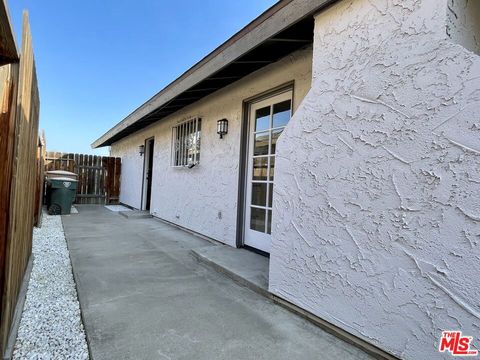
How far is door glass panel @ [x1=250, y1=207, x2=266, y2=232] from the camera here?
4223 mm

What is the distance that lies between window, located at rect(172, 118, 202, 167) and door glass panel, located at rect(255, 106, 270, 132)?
181cm

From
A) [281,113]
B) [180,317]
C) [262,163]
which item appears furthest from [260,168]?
Answer: [180,317]

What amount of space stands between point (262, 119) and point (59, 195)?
685 cm

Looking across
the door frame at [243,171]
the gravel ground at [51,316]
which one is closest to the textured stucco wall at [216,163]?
the door frame at [243,171]

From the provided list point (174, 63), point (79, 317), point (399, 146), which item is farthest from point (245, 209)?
point (174, 63)

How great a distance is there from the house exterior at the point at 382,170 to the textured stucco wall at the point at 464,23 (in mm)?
13

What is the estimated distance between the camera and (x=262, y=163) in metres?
4.31

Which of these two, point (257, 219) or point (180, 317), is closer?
point (180, 317)

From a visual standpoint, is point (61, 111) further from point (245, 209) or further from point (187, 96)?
point (245, 209)

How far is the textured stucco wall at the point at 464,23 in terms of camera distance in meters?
1.74

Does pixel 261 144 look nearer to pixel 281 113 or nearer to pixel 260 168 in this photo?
pixel 260 168

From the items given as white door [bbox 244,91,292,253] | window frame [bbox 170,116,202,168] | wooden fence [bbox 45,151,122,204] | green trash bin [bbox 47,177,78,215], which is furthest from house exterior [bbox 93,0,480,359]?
wooden fence [bbox 45,151,122,204]

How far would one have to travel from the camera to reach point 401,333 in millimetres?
1782

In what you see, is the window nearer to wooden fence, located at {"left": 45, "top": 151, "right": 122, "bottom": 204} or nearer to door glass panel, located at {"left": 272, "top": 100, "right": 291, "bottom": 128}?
door glass panel, located at {"left": 272, "top": 100, "right": 291, "bottom": 128}
